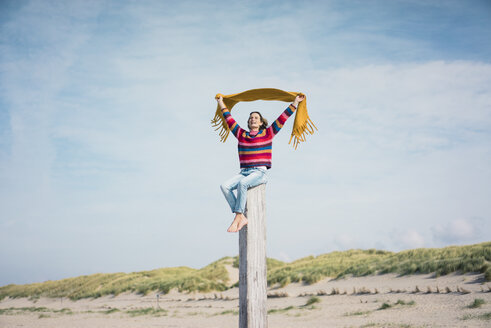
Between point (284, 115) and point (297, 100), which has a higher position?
point (297, 100)

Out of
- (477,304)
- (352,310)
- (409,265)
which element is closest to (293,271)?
(409,265)

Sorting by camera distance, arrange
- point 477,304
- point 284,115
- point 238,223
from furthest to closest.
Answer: point 477,304
point 284,115
point 238,223

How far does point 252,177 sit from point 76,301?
28702 mm

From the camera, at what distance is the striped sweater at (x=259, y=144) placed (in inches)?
237

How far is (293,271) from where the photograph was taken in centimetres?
2542

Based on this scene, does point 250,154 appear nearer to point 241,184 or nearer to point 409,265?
point 241,184

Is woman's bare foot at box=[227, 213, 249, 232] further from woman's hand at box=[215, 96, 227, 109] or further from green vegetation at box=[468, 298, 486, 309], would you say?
green vegetation at box=[468, 298, 486, 309]

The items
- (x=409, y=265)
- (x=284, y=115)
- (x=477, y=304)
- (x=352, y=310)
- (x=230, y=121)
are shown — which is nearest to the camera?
(x=284, y=115)

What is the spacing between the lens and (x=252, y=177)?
579cm

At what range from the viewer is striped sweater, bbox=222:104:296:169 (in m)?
6.03

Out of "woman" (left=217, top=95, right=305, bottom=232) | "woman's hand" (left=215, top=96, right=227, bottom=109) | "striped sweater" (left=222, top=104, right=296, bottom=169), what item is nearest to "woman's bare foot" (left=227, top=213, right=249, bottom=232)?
"woman" (left=217, top=95, right=305, bottom=232)

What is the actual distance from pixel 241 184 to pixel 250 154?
1.83 feet

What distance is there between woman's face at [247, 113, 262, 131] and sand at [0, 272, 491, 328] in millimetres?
6800

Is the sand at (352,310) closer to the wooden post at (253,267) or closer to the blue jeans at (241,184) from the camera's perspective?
the wooden post at (253,267)
